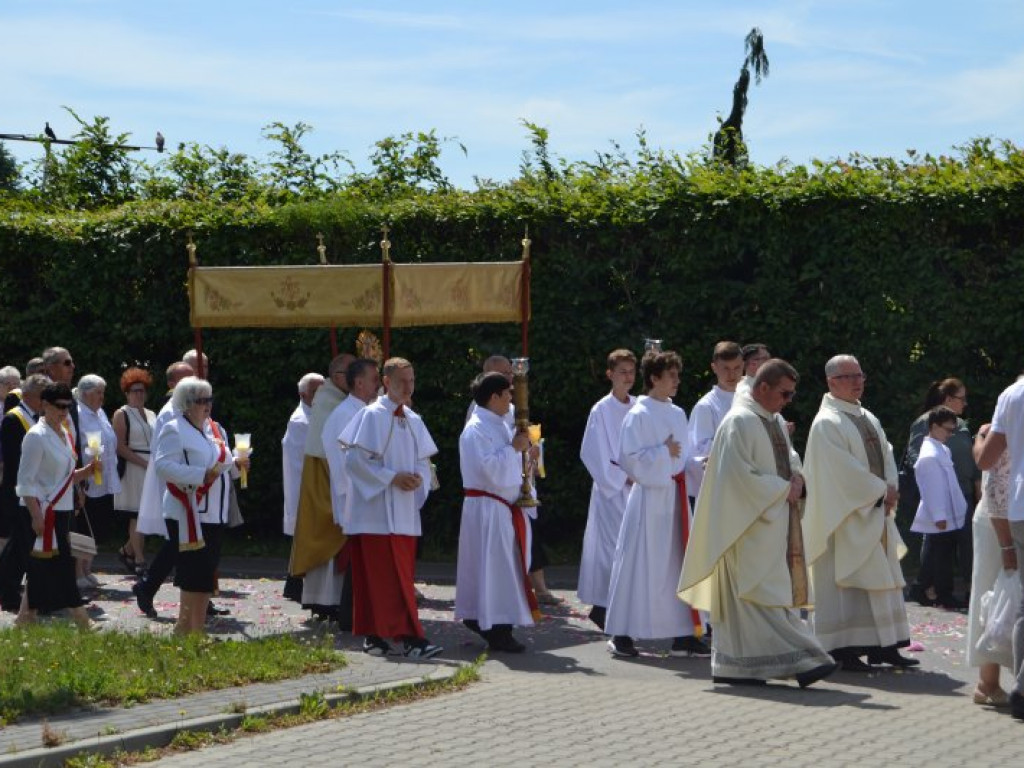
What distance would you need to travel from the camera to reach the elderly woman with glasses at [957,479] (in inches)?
551

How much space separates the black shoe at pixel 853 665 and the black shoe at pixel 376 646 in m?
2.89

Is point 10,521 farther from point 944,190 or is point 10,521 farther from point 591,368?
point 944,190

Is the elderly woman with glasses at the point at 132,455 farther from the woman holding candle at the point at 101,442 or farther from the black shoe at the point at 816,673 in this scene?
the black shoe at the point at 816,673

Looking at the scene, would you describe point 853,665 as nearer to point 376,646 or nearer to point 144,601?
point 376,646

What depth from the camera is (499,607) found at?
38.1 feet

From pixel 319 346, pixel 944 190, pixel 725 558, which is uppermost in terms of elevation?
pixel 944 190

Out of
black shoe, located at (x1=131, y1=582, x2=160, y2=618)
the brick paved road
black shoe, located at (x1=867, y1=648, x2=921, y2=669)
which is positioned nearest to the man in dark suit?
black shoe, located at (x1=131, y1=582, x2=160, y2=618)

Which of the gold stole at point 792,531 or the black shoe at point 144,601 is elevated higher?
the gold stole at point 792,531

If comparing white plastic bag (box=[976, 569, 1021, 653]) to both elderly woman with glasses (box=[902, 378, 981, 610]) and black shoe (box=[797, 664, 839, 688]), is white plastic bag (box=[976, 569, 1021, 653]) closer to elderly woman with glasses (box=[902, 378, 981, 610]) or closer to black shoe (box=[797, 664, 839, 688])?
black shoe (box=[797, 664, 839, 688])

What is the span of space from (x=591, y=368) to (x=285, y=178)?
8.25 metres

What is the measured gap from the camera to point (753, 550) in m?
10.5

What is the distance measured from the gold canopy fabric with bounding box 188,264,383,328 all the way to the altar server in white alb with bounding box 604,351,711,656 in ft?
8.66

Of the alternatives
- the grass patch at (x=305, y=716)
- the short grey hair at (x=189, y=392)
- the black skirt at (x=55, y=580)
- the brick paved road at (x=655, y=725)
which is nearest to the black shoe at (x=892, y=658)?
the brick paved road at (x=655, y=725)

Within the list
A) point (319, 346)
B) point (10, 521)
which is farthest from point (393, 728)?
point (319, 346)
